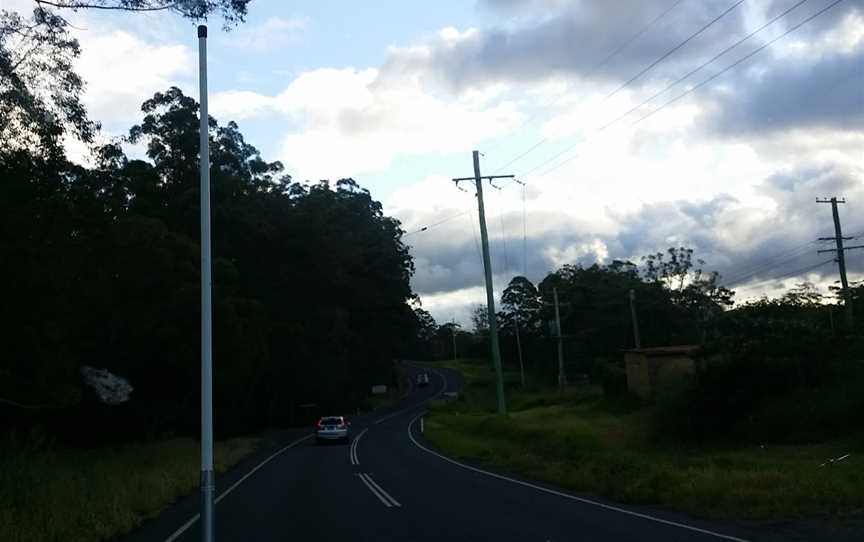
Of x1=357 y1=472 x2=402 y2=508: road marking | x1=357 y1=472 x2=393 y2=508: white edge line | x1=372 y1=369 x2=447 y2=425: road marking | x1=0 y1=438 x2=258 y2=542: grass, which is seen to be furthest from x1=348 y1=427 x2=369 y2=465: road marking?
x1=372 y1=369 x2=447 y2=425: road marking

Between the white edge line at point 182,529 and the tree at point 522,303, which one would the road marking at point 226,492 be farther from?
the tree at point 522,303

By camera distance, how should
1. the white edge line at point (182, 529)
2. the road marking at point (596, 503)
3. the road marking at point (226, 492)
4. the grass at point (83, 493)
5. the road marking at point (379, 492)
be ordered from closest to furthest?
the road marking at point (596, 503) → the grass at point (83, 493) → the white edge line at point (182, 529) → the road marking at point (226, 492) → the road marking at point (379, 492)

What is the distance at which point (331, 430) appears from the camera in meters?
47.1

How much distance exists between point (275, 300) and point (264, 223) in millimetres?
6491

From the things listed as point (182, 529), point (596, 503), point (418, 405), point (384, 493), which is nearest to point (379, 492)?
point (384, 493)

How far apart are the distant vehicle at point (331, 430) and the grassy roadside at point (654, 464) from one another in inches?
199

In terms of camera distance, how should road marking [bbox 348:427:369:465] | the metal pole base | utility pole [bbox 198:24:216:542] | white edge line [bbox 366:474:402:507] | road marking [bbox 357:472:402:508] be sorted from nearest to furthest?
the metal pole base
utility pole [bbox 198:24:216:542]
road marking [bbox 357:472:402:508]
white edge line [bbox 366:474:402:507]
road marking [bbox 348:427:369:465]

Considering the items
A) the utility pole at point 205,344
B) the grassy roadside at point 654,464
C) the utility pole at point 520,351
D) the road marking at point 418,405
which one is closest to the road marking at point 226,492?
the utility pole at point 205,344

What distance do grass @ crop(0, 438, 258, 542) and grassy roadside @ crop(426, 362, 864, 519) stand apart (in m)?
9.88

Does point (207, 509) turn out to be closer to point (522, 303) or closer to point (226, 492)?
point (226, 492)

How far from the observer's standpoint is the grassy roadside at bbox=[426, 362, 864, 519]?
1591 cm

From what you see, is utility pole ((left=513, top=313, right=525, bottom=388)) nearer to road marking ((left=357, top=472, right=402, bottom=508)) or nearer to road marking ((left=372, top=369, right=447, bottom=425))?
road marking ((left=372, top=369, right=447, bottom=425))

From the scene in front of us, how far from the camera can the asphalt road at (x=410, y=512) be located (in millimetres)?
13836

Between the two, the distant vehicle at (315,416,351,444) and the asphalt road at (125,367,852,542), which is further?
the distant vehicle at (315,416,351,444)
